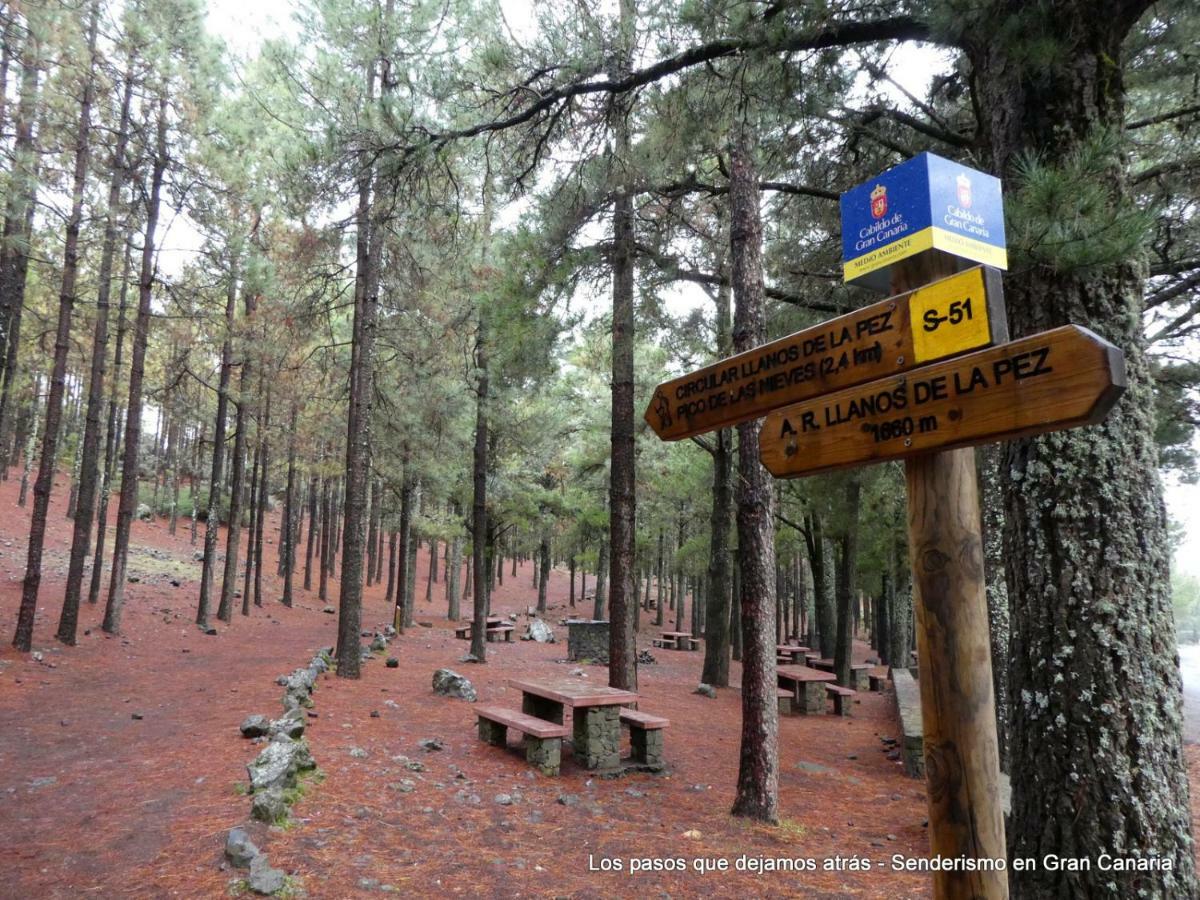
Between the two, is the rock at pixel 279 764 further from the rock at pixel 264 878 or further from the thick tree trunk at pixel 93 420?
the thick tree trunk at pixel 93 420

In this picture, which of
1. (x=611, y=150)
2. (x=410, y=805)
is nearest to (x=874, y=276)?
(x=611, y=150)

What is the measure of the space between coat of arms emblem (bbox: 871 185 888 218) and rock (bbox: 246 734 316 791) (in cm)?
542

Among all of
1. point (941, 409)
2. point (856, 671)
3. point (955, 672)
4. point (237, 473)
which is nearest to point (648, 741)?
point (955, 672)

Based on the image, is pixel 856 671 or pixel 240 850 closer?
pixel 240 850

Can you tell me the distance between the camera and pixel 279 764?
5.42 meters

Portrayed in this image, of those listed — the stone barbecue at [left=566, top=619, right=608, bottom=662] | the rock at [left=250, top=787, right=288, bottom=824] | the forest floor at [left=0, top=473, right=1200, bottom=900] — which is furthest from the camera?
the stone barbecue at [left=566, top=619, right=608, bottom=662]

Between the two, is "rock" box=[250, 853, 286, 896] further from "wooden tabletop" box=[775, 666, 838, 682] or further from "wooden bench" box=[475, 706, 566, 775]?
"wooden tabletop" box=[775, 666, 838, 682]

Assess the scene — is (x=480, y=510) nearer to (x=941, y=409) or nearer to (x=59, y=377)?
(x=59, y=377)

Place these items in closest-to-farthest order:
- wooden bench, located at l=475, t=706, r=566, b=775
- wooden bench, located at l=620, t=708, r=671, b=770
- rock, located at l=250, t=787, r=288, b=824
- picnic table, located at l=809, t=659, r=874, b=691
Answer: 1. rock, located at l=250, t=787, r=288, b=824
2. wooden bench, located at l=475, t=706, r=566, b=775
3. wooden bench, located at l=620, t=708, r=671, b=770
4. picnic table, located at l=809, t=659, r=874, b=691

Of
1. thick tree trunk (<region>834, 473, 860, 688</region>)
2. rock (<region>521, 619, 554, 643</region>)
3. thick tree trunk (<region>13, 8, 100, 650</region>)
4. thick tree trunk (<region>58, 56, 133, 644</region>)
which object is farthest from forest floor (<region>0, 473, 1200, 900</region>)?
rock (<region>521, 619, 554, 643</region>)

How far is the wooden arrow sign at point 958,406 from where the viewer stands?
171 cm

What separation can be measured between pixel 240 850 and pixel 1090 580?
4644mm

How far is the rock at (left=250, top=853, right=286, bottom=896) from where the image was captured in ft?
12.2

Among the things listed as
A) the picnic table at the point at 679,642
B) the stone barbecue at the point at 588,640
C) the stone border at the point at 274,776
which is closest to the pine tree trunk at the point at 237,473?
the stone barbecue at the point at 588,640
